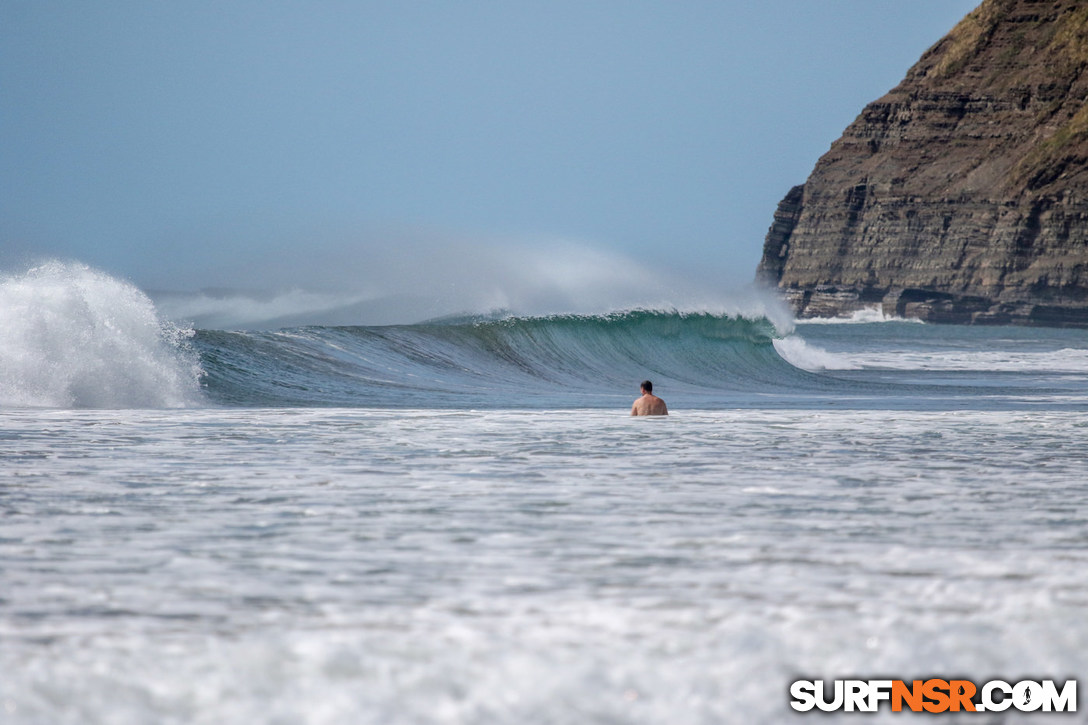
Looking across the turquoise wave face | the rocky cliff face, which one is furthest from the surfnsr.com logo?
the rocky cliff face

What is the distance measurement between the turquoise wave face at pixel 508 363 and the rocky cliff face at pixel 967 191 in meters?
80.7

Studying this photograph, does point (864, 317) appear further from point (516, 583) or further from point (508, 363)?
point (516, 583)

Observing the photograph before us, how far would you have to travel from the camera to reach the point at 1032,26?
109 metres

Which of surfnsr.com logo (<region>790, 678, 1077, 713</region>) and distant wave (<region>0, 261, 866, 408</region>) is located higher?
distant wave (<region>0, 261, 866, 408</region>)

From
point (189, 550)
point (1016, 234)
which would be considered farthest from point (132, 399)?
point (1016, 234)

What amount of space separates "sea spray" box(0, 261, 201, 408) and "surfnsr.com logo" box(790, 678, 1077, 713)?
8932 mm

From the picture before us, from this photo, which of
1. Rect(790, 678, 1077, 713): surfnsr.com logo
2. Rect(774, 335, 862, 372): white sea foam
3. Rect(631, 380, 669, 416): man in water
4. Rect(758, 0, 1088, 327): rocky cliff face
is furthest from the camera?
Rect(758, 0, 1088, 327): rocky cliff face

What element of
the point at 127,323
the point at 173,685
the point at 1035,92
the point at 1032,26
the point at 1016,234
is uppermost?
the point at 1032,26

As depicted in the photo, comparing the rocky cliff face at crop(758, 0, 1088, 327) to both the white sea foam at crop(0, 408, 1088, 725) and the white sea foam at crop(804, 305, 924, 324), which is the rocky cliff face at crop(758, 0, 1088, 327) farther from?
the white sea foam at crop(0, 408, 1088, 725)

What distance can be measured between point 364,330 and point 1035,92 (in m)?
100

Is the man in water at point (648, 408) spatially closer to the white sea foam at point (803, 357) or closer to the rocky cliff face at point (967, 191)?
the white sea foam at point (803, 357)

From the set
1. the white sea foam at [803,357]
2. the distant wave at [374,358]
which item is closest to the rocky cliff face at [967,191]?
the white sea foam at [803,357]

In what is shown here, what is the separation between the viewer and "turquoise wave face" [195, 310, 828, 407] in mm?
13025

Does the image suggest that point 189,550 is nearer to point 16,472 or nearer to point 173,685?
point 173,685
